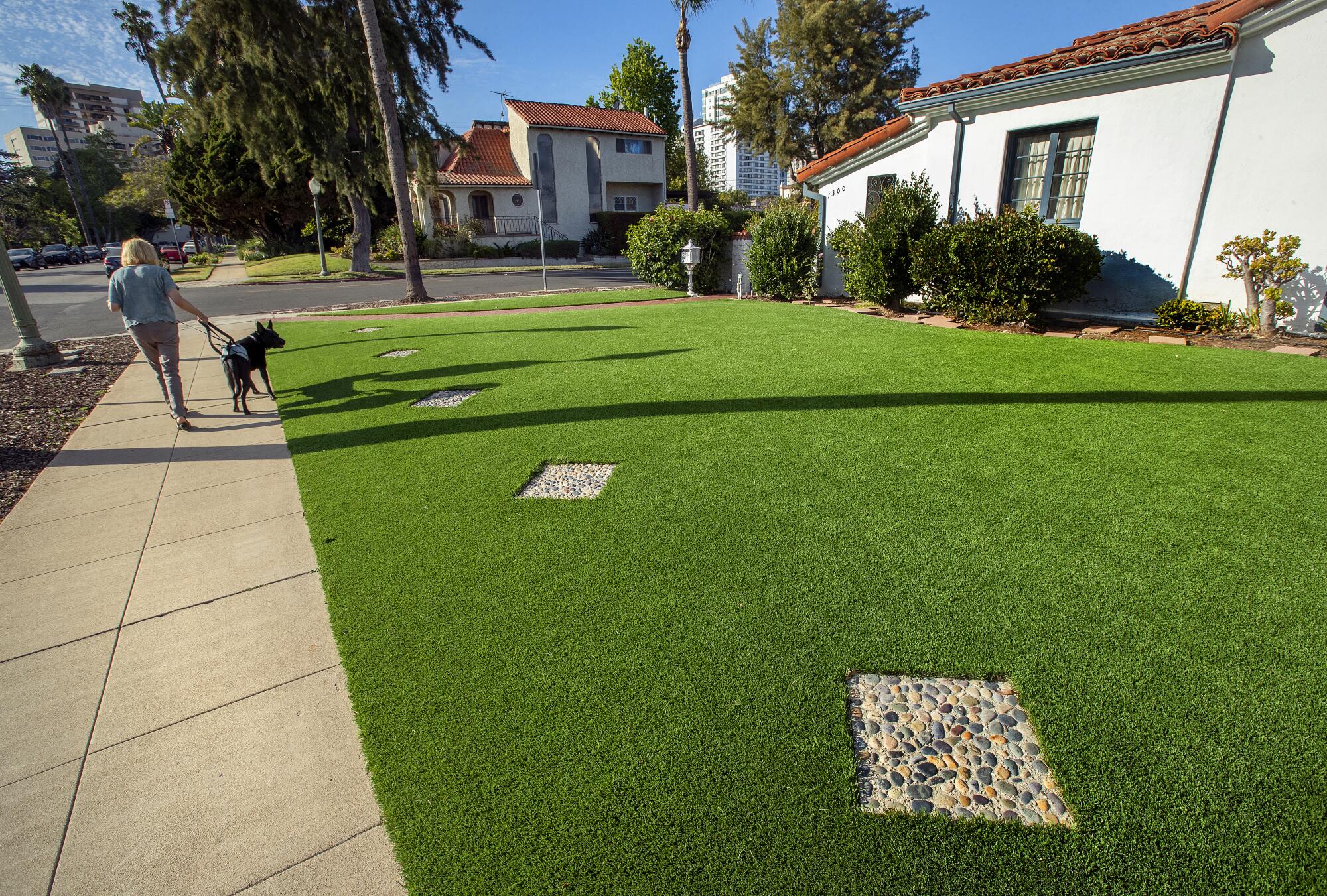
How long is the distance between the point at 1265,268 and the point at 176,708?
1073 cm

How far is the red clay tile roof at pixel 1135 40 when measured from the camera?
7.72 meters

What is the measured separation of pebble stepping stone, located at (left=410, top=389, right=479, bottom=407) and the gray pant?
223 cm

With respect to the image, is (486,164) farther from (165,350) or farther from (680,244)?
(165,350)

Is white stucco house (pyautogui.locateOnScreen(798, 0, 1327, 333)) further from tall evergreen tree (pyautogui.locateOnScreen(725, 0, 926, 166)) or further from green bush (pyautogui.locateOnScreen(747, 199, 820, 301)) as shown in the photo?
tall evergreen tree (pyautogui.locateOnScreen(725, 0, 926, 166))

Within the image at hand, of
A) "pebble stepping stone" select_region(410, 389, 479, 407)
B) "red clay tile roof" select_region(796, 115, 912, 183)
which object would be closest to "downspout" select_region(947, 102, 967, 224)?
"red clay tile roof" select_region(796, 115, 912, 183)

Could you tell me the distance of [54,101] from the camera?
220 ft

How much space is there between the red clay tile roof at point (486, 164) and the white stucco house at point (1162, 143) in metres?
31.5

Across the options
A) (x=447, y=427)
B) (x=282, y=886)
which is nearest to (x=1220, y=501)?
(x=282, y=886)

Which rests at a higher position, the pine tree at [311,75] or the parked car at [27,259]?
the pine tree at [311,75]

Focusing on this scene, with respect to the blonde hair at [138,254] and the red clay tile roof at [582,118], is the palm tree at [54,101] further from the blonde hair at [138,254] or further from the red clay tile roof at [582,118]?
the blonde hair at [138,254]

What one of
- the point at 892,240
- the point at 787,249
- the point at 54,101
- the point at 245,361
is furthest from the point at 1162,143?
the point at 54,101

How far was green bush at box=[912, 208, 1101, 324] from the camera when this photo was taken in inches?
346

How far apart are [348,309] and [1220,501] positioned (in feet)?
59.4

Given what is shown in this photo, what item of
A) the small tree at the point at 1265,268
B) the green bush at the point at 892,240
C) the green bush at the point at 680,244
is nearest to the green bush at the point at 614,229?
the green bush at the point at 680,244
